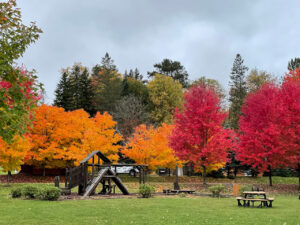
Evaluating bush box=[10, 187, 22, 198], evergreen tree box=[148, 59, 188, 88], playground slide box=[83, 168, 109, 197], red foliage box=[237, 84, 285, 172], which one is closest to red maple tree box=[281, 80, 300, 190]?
red foliage box=[237, 84, 285, 172]

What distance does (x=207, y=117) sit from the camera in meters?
29.5

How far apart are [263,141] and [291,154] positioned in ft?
7.89

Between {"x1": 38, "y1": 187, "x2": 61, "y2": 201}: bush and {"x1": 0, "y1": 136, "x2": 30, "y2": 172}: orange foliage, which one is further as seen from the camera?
{"x1": 0, "y1": 136, "x2": 30, "y2": 172}: orange foliage

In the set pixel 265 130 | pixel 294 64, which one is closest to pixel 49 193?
pixel 265 130

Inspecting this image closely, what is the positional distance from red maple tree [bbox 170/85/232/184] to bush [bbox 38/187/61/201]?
46.9ft

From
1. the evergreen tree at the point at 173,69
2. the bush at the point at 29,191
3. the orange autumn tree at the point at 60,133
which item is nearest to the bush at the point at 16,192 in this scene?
the bush at the point at 29,191

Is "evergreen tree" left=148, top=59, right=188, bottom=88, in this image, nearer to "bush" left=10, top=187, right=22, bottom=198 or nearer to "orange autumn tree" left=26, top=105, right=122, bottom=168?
"orange autumn tree" left=26, top=105, right=122, bottom=168

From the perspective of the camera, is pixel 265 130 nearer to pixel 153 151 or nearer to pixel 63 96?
pixel 153 151

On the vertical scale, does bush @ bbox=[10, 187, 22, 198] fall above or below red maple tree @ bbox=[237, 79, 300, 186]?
below

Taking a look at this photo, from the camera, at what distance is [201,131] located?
29812 mm

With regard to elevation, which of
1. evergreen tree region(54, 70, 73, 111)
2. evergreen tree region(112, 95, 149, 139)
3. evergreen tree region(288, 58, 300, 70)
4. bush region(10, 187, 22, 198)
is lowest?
bush region(10, 187, 22, 198)

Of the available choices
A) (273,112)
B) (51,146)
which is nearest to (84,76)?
(51,146)

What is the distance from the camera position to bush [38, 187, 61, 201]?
57.3 feet

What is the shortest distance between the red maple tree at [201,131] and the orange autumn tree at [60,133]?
8244 mm
